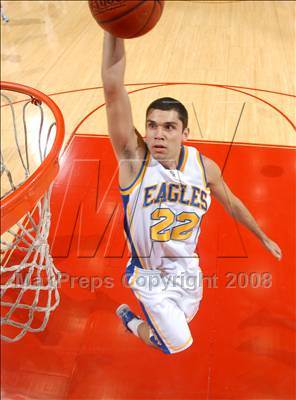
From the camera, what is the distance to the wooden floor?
3.58m

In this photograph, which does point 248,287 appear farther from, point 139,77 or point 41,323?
point 139,77

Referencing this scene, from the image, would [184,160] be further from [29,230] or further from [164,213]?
[29,230]

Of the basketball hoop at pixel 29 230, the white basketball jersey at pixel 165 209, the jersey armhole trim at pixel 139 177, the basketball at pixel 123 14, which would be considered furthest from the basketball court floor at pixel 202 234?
the basketball at pixel 123 14

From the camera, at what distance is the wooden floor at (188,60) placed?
3578mm

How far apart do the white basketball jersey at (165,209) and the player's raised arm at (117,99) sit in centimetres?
14

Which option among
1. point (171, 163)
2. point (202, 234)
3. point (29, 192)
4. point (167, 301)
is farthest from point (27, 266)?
point (202, 234)

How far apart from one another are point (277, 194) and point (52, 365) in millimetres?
1804

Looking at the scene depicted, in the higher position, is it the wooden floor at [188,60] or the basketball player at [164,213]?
the wooden floor at [188,60]

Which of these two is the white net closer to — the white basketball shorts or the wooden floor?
the white basketball shorts

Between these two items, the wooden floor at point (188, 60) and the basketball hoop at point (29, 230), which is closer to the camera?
the basketball hoop at point (29, 230)

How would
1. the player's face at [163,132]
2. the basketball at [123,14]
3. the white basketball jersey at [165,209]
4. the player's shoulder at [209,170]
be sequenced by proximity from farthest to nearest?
the player's shoulder at [209,170], the white basketball jersey at [165,209], the player's face at [163,132], the basketball at [123,14]

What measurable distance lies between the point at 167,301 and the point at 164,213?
0.42 metres

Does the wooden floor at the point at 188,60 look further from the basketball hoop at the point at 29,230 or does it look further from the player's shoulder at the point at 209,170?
the player's shoulder at the point at 209,170

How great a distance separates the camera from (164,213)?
1872 mm
